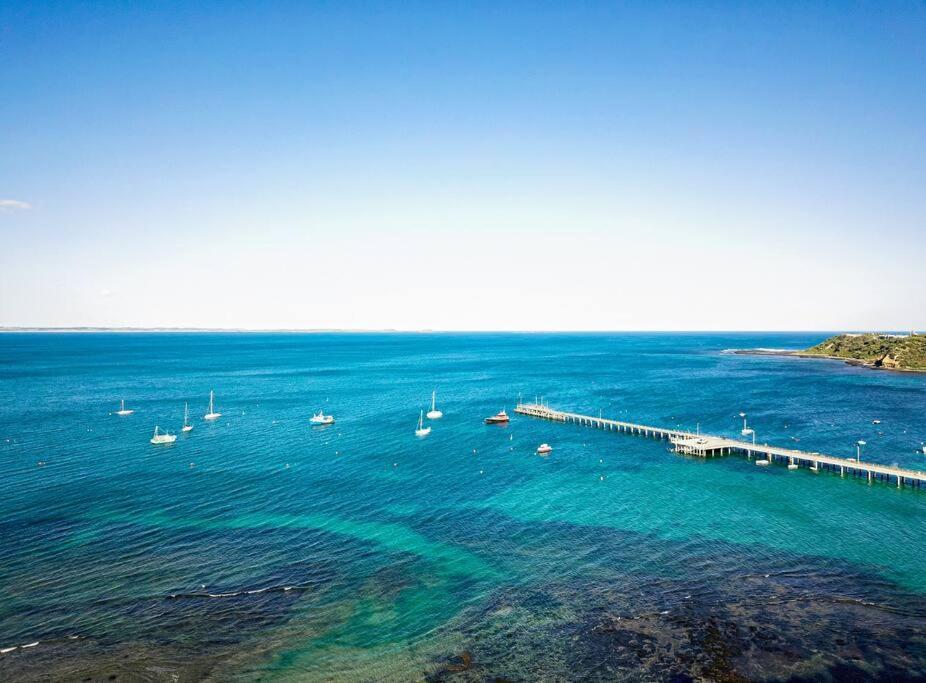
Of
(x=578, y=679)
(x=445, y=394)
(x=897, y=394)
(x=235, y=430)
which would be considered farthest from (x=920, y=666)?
(x=897, y=394)

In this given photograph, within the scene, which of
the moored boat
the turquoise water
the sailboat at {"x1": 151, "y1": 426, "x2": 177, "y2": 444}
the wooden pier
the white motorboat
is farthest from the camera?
the moored boat

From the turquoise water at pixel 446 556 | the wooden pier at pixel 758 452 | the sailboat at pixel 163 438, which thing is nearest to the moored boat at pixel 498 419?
the turquoise water at pixel 446 556

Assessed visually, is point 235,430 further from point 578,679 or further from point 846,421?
point 846,421

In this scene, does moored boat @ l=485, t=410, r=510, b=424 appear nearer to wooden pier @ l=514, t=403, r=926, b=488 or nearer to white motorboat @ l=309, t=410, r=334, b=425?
wooden pier @ l=514, t=403, r=926, b=488

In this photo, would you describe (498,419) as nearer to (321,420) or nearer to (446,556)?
(321,420)

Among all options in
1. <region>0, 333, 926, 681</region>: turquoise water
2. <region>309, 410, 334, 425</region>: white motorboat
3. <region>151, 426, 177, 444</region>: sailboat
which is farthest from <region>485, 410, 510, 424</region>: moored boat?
<region>151, 426, 177, 444</region>: sailboat

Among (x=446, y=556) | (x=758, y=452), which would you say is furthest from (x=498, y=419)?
(x=446, y=556)

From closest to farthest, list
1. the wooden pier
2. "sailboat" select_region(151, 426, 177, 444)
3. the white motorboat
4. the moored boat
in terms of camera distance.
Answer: the wooden pier → "sailboat" select_region(151, 426, 177, 444) → the white motorboat → the moored boat
